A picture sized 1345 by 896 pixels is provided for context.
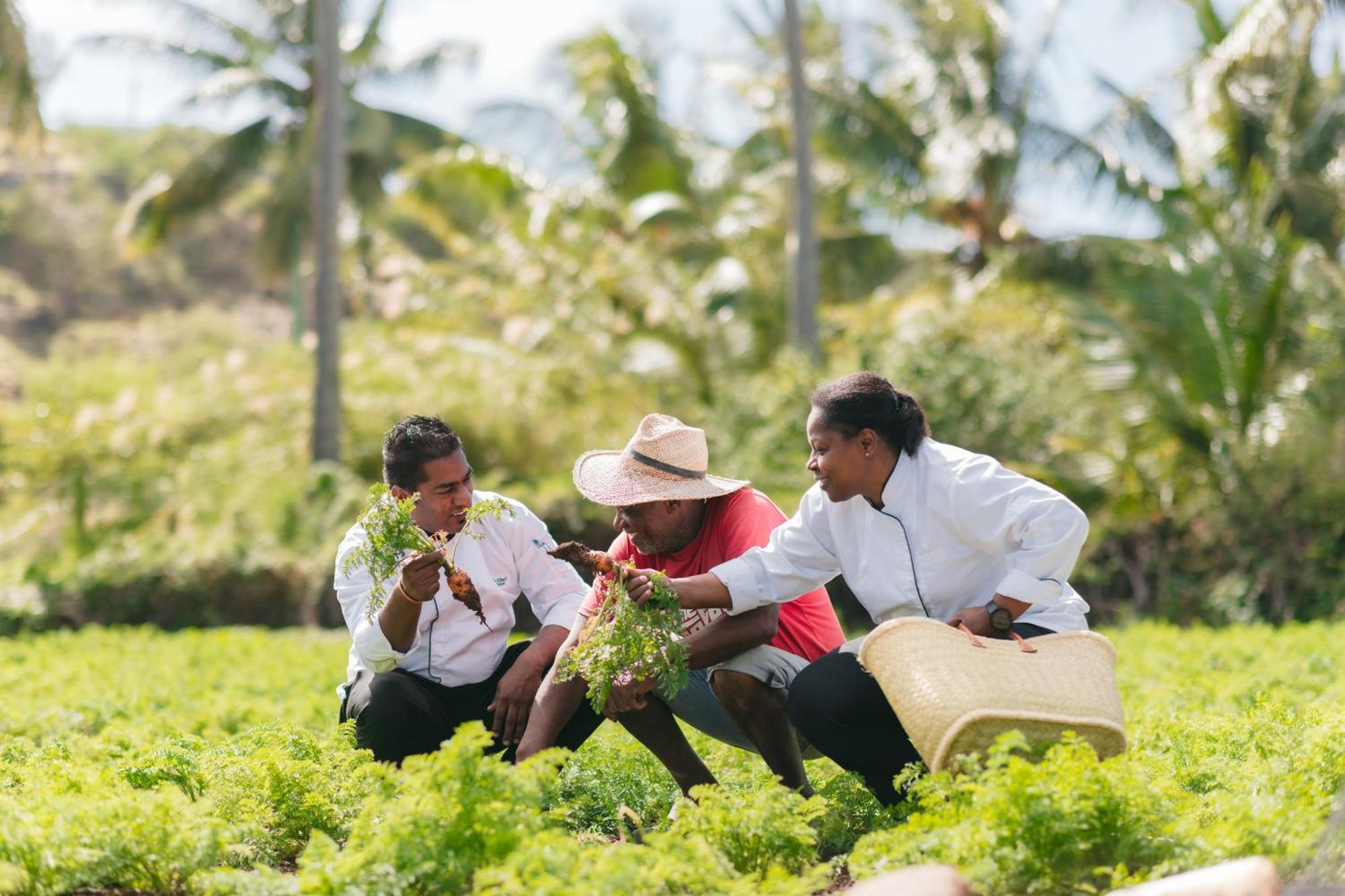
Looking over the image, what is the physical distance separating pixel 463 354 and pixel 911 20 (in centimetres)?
1056

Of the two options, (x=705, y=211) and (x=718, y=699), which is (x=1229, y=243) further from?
(x=718, y=699)

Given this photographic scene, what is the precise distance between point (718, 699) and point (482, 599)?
100 cm

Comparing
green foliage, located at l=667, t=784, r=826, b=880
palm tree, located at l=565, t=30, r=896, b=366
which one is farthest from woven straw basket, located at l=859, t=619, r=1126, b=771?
palm tree, located at l=565, t=30, r=896, b=366

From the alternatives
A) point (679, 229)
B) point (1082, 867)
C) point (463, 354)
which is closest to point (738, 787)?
point (1082, 867)

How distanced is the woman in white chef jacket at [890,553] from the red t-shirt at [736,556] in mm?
203

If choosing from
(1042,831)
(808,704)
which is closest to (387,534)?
(808,704)

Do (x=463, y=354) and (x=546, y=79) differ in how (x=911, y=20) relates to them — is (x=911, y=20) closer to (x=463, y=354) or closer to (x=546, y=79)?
(x=546, y=79)

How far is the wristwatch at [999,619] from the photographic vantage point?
472 cm

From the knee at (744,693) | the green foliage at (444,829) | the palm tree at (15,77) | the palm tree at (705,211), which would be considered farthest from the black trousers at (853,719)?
the palm tree at (705,211)

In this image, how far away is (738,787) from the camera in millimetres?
5148

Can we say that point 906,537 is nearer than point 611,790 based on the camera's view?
Yes

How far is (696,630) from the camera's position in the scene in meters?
5.26

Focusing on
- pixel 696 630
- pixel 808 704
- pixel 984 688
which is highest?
pixel 984 688

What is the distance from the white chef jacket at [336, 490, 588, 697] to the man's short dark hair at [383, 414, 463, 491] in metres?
0.24
